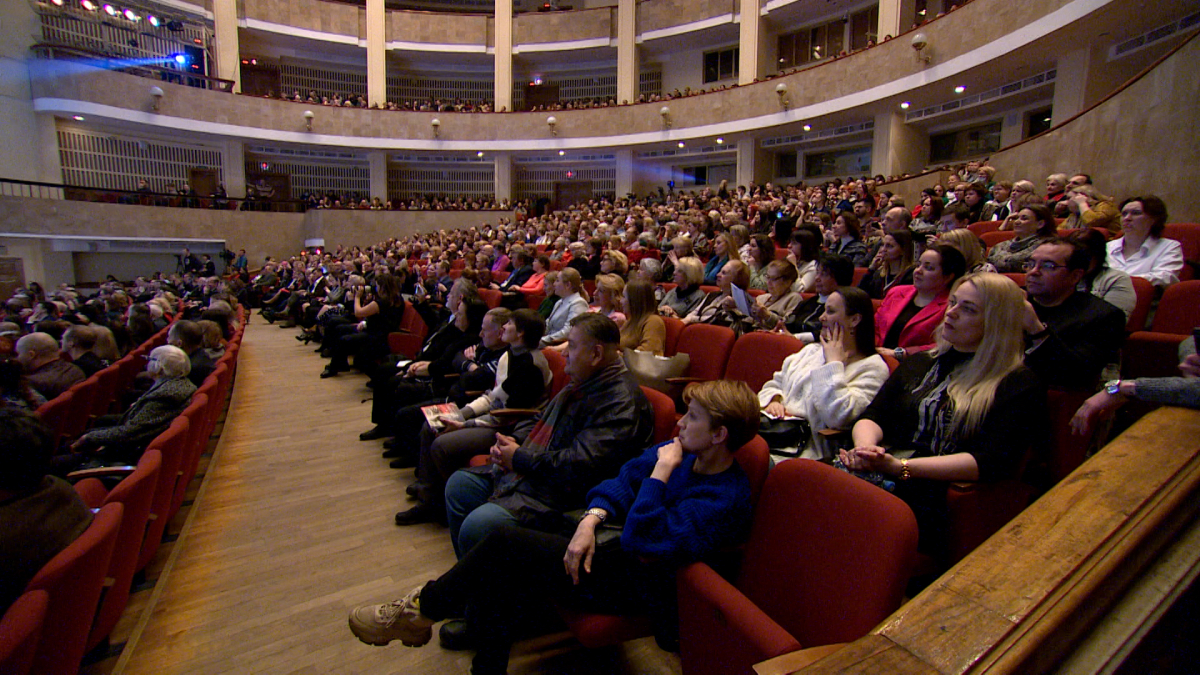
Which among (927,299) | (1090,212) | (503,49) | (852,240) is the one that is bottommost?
(927,299)

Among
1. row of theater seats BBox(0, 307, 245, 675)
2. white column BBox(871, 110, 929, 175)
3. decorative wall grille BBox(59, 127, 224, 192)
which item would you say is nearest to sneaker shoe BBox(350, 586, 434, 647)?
row of theater seats BBox(0, 307, 245, 675)

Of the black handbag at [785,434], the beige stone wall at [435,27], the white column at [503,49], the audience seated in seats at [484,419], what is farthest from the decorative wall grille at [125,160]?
the black handbag at [785,434]

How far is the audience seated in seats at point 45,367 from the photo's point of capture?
3.36 metres

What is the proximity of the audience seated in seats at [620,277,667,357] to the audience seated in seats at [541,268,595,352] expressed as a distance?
83 centimetres

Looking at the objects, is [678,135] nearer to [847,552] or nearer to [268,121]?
[268,121]

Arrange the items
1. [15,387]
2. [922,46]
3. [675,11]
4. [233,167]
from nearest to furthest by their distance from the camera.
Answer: [15,387] < [922,46] < [675,11] < [233,167]

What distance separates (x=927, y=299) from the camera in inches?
100

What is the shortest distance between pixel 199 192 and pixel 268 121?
2.86 m

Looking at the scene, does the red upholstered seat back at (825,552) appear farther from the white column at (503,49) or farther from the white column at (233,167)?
the white column at (233,167)

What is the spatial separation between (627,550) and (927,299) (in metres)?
1.87

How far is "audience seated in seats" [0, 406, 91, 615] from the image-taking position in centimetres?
141

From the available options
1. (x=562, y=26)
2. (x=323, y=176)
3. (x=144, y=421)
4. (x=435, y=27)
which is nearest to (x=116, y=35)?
(x=323, y=176)

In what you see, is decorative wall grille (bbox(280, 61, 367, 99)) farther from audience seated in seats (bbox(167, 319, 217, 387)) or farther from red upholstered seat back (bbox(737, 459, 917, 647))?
red upholstered seat back (bbox(737, 459, 917, 647))

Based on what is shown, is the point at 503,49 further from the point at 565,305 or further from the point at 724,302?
the point at 724,302
